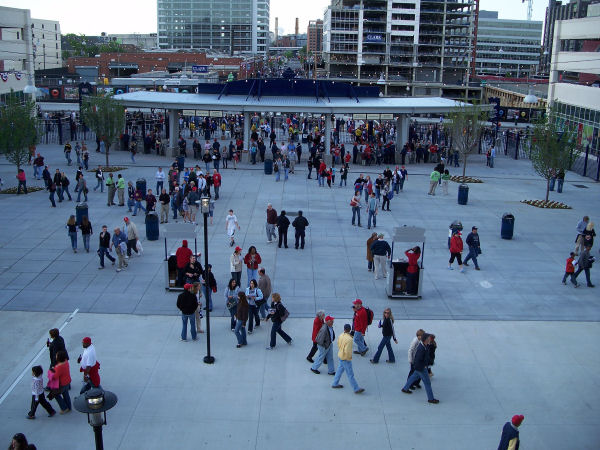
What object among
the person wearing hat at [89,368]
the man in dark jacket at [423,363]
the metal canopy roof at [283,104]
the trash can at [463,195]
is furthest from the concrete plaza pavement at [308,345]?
the metal canopy roof at [283,104]

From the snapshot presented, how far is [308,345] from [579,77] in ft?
153

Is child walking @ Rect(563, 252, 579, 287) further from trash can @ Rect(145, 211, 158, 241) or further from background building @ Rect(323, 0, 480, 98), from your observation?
background building @ Rect(323, 0, 480, 98)

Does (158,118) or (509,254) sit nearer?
(509,254)

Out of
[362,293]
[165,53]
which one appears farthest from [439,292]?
[165,53]

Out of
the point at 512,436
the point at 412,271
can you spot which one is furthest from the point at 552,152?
the point at 512,436

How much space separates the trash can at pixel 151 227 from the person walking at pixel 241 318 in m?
8.88

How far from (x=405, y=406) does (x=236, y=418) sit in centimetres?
300

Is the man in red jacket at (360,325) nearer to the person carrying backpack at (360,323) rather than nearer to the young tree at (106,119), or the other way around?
the person carrying backpack at (360,323)

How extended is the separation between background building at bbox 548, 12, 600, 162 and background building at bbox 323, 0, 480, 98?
51060 millimetres

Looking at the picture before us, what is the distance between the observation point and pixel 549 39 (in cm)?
16738

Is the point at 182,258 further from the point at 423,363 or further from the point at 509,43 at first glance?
the point at 509,43

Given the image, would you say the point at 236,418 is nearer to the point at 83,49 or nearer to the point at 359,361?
the point at 359,361

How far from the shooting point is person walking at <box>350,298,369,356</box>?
1320 cm

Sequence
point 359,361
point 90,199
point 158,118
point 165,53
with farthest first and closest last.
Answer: point 165,53 < point 158,118 < point 90,199 < point 359,361
